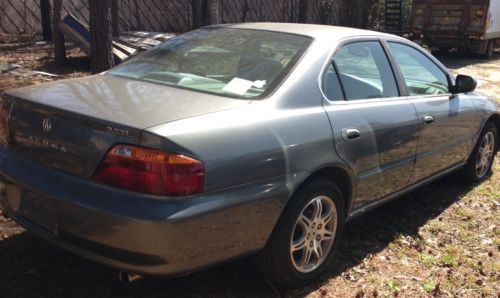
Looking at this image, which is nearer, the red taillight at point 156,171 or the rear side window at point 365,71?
the red taillight at point 156,171

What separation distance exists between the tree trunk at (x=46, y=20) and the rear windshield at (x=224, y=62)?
10.5m

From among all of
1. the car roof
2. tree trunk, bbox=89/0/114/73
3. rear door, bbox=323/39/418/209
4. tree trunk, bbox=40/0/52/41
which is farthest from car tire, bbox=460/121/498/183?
tree trunk, bbox=40/0/52/41

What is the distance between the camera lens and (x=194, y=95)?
3.14 m

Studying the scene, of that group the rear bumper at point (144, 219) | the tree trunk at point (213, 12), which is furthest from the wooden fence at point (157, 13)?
the rear bumper at point (144, 219)

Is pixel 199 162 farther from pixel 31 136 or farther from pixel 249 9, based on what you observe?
pixel 249 9

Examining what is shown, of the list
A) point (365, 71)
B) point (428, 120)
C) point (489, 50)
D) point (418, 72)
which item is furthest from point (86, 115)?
point (489, 50)

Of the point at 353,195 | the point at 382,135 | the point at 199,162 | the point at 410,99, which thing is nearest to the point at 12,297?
the point at 199,162

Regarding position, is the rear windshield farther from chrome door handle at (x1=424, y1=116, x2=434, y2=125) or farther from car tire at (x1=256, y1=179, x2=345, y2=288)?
chrome door handle at (x1=424, y1=116, x2=434, y2=125)

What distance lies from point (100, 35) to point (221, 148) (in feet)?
17.1

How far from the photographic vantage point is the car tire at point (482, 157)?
5.56 metres

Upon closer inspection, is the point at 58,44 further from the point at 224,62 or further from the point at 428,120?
the point at 428,120

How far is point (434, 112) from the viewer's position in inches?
175

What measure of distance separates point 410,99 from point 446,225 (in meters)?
1.21

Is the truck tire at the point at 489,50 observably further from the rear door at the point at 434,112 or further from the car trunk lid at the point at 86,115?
the car trunk lid at the point at 86,115
